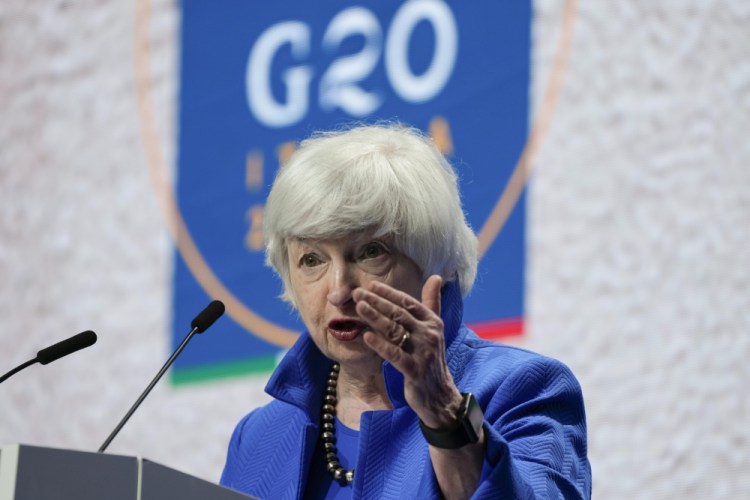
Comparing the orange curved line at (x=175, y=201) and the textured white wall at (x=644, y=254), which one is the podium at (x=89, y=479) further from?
the orange curved line at (x=175, y=201)

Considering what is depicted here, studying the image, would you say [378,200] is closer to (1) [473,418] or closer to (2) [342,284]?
(2) [342,284]

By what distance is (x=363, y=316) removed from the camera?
1.54m

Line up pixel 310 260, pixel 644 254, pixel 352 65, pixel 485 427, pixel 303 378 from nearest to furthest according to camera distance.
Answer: pixel 485 427, pixel 310 260, pixel 303 378, pixel 644 254, pixel 352 65

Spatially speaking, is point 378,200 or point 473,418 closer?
point 473,418

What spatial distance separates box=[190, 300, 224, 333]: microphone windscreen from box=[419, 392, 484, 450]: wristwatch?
0.68 m

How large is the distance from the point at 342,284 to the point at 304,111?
157cm

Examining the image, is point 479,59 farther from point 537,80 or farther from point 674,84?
point 674,84

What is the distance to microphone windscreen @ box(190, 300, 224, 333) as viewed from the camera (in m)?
2.19

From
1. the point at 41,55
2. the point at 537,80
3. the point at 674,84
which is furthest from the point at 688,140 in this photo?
the point at 41,55

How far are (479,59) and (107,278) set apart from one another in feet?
4.71

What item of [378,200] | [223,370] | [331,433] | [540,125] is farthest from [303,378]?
[223,370]

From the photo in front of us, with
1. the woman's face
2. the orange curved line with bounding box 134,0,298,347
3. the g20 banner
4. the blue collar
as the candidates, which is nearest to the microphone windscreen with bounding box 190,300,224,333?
the blue collar

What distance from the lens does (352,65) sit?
134 inches

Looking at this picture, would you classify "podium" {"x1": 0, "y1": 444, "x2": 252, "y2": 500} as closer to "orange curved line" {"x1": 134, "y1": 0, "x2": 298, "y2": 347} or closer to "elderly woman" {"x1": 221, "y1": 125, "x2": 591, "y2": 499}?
"elderly woman" {"x1": 221, "y1": 125, "x2": 591, "y2": 499}
